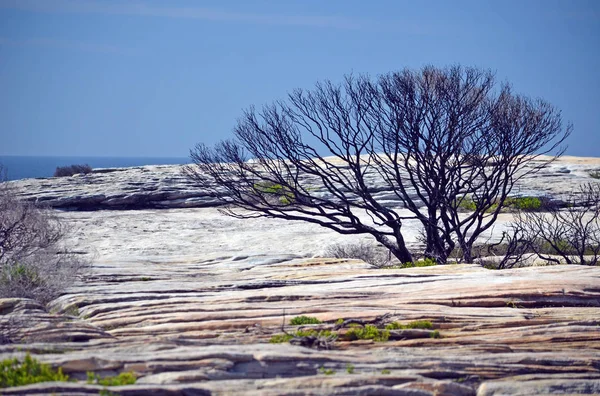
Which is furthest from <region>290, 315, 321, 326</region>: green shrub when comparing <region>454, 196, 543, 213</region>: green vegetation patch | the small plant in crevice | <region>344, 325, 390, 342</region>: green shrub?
<region>454, 196, 543, 213</region>: green vegetation patch

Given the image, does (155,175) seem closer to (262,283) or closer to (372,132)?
(372,132)

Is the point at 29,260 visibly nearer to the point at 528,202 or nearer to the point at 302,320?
the point at 302,320

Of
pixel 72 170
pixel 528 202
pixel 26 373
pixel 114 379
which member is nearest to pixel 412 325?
pixel 114 379

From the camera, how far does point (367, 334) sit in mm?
8609

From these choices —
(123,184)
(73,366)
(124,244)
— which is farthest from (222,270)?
(123,184)

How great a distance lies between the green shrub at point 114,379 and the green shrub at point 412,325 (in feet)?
12.3

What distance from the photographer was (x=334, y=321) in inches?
364

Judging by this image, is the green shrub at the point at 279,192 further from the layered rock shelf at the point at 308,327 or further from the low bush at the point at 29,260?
the low bush at the point at 29,260

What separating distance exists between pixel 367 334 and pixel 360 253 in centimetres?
1412

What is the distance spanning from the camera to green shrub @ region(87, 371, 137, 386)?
20.2 feet

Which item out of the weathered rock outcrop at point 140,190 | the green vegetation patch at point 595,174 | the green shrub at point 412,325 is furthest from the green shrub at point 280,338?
the green vegetation patch at point 595,174

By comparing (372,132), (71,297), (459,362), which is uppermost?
(372,132)

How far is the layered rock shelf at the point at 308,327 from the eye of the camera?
21.8ft

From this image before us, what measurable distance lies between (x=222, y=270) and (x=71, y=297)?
209 inches
